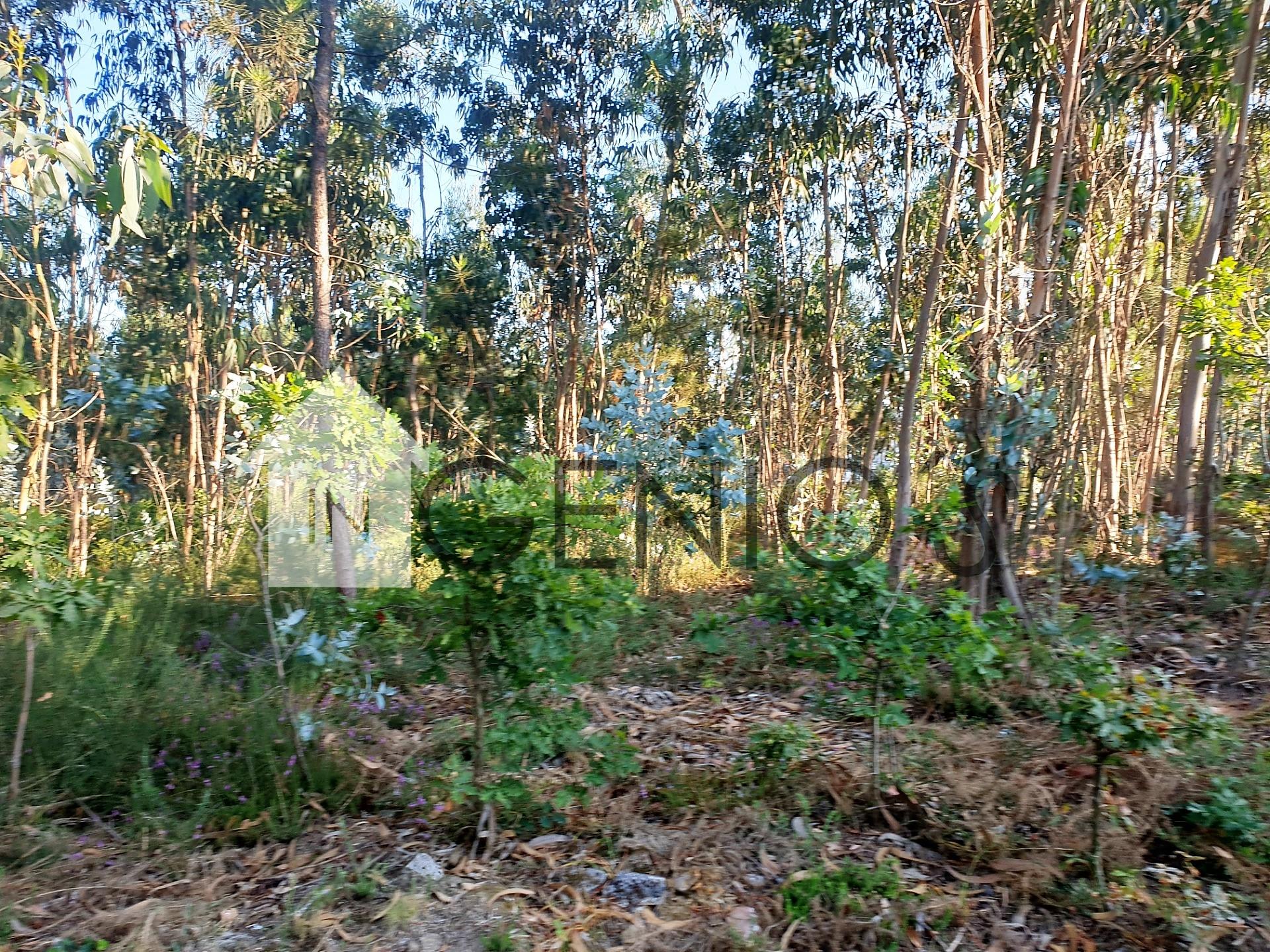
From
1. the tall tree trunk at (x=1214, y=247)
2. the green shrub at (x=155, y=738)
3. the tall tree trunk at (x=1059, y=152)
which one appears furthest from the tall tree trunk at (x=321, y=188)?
the tall tree trunk at (x=1214, y=247)

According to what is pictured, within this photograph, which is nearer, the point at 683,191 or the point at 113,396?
the point at 113,396

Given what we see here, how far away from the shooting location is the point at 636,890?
3012 millimetres

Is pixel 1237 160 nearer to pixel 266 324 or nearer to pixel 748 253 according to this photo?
pixel 748 253

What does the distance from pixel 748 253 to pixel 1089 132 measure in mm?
5368

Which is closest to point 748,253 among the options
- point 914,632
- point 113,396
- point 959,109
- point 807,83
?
point 807,83

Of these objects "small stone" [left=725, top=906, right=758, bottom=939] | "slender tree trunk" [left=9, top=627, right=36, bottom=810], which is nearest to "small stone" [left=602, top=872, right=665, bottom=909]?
"small stone" [left=725, top=906, right=758, bottom=939]

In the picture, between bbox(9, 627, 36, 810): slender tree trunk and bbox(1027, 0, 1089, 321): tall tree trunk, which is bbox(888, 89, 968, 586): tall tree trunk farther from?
bbox(9, 627, 36, 810): slender tree trunk

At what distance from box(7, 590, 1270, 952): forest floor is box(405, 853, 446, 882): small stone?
11mm

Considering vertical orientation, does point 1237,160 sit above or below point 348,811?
above

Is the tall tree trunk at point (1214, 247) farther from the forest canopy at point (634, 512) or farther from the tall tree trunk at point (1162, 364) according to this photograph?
the tall tree trunk at point (1162, 364)

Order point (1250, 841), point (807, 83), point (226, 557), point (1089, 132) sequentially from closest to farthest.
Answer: point (1250, 841), point (226, 557), point (1089, 132), point (807, 83)

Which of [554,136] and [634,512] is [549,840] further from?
[554,136]

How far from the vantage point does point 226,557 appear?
608cm

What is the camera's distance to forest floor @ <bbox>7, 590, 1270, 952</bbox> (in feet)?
9.04
